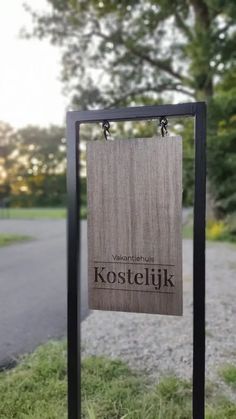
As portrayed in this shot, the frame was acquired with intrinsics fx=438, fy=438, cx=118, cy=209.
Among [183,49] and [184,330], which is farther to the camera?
[183,49]

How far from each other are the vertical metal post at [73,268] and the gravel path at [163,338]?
2.72 feet

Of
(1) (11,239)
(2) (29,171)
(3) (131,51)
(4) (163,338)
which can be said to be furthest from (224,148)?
(2) (29,171)

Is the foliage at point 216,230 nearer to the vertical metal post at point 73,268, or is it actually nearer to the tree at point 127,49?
the tree at point 127,49

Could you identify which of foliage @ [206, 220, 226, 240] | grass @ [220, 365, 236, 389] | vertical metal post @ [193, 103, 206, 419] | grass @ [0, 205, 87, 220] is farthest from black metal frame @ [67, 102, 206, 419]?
grass @ [0, 205, 87, 220]

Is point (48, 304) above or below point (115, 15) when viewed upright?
below

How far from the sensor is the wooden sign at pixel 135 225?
1412mm

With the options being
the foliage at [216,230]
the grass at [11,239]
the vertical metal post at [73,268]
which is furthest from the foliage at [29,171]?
the vertical metal post at [73,268]

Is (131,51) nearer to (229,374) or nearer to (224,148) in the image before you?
(224,148)

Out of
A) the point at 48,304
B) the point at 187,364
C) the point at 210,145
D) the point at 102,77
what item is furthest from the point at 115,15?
the point at 187,364

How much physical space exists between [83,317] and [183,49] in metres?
7.15

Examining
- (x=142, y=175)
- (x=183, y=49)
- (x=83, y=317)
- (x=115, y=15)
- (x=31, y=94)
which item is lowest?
(x=83, y=317)

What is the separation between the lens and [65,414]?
71.8 inches

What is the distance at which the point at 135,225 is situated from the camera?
1444 mm

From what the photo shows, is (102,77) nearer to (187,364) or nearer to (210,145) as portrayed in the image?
(210,145)
